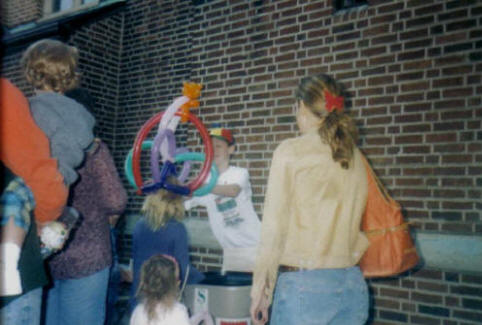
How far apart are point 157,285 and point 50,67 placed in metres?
Answer: 1.70

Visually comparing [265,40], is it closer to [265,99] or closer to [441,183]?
[265,99]

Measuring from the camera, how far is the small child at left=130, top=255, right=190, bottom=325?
3.07 meters

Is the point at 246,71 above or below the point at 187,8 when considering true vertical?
below

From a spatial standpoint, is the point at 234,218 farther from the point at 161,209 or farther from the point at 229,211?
the point at 161,209

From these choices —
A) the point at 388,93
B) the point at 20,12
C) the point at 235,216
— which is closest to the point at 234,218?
the point at 235,216

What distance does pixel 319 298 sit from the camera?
1851 millimetres

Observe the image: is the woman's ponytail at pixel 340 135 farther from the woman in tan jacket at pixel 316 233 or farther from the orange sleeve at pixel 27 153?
the orange sleeve at pixel 27 153

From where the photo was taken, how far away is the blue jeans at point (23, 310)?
160 cm

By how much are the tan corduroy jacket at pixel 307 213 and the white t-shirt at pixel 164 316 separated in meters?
1.36

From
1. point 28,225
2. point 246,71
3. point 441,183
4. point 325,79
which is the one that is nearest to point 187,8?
point 246,71

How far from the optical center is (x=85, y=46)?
6.88 meters

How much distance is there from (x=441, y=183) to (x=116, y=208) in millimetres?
2778

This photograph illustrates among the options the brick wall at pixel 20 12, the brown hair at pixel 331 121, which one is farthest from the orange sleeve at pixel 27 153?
the brick wall at pixel 20 12

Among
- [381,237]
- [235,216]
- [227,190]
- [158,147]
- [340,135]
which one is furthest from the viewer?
[235,216]
